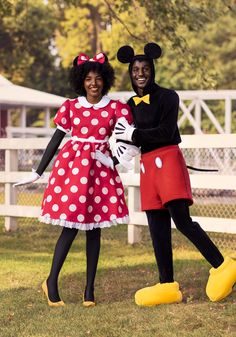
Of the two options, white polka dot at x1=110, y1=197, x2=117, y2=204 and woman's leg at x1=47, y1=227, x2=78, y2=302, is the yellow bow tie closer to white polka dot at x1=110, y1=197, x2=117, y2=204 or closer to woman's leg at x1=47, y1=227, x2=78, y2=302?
white polka dot at x1=110, y1=197, x2=117, y2=204

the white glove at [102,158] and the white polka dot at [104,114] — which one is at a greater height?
the white polka dot at [104,114]

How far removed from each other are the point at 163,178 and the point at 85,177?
0.55m

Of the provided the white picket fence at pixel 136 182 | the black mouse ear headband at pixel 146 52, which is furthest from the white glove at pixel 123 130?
the white picket fence at pixel 136 182

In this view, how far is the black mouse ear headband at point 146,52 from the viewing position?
6066mm

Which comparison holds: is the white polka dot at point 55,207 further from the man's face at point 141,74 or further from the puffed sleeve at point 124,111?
the man's face at point 141,74

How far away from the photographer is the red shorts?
19.3 feet

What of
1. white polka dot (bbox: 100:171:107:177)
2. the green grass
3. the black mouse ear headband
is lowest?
the green grass

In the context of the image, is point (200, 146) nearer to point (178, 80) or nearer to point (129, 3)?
point (129, 3)

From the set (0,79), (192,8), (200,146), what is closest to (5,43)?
(0,79)

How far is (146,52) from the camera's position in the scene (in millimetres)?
6090

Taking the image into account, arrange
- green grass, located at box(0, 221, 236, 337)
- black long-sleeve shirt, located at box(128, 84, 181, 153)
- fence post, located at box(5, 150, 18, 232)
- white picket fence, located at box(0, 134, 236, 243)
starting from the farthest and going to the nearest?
fence post, located at box(5, 150, 18, 232) < white picket fence, located at box(0, 134, 236, 243) < black long-sleeve shirt, located at box(128, 84, 181, 153) < green grass, located at box(0, 221, 236, 337)

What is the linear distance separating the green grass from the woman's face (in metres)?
1.50

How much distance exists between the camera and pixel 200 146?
883 cm

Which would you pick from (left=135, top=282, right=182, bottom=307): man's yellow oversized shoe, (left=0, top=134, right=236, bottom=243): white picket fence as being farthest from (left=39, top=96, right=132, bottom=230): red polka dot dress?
(left=0, top=134, right=236, bottom=243): white picket fence
